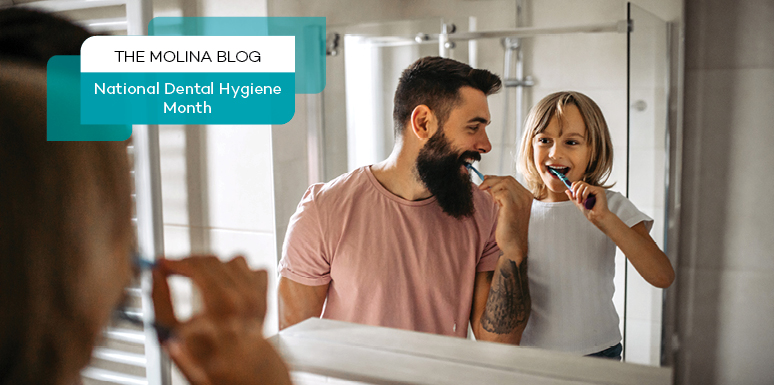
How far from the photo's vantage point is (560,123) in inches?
26.4

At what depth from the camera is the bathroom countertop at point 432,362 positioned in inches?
25.1

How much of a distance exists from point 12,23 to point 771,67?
773mm

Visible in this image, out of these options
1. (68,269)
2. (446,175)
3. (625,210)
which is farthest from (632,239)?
(68,269)

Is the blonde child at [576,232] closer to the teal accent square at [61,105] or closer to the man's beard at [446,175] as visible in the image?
the man's beard at [446,175]

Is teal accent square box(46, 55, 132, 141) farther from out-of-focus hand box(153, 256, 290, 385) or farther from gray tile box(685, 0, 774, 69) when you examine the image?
gray tile box(685, 0, 774, 69)

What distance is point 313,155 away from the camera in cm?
86

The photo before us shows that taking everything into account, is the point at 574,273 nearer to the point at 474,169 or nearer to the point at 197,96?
the point at 474,169

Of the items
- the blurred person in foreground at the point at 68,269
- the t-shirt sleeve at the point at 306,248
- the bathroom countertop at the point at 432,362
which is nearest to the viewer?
the blurred person in foreground at the point at 68,269

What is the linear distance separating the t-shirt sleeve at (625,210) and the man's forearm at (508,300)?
130 millimetres

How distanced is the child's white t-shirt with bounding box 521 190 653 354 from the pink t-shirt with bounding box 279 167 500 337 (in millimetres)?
65

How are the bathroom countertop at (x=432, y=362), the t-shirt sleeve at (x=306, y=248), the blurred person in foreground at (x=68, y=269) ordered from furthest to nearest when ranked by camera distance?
the t-shirt sleeve at (x=306, y=248) < the bathroom countertop at (x=432, y=362) < the blurred person in foreground at (x=68, y=269)

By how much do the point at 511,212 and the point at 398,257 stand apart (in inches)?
6.9

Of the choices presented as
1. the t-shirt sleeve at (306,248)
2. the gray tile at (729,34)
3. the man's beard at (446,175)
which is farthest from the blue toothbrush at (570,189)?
the t-shirt sleeve at (306,248)

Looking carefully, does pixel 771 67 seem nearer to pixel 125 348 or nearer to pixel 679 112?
pixel 679 112
